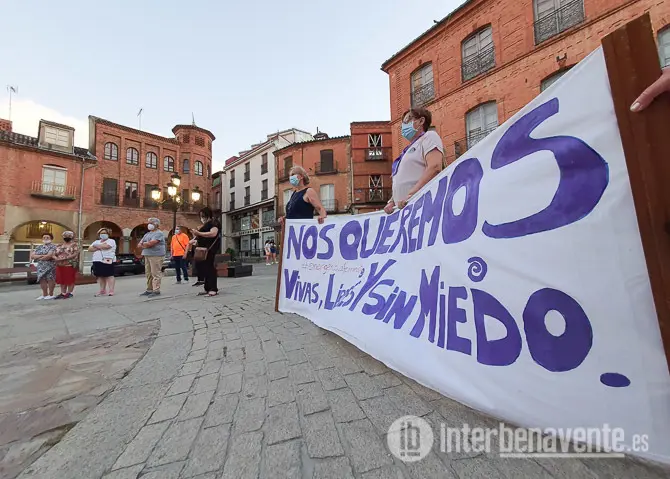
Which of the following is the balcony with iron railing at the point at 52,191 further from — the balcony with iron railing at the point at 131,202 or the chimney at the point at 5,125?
the chimney at the point at 5,125

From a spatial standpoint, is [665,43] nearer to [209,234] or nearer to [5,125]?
[209,234]

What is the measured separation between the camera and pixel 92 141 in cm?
2322

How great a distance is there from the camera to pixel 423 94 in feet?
47.1

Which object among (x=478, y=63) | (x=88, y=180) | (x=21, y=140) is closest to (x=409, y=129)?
(x=478, y=63)

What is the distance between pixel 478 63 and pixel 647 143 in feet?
47.0

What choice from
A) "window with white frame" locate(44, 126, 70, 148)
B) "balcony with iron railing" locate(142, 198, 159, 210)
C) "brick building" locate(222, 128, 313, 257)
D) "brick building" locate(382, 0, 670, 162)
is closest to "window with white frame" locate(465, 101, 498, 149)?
"brick building" locate(382, 0, 670, 162)

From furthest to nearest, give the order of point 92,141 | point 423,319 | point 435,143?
1. point 92,141
2. point 435,143
3. point 423,319

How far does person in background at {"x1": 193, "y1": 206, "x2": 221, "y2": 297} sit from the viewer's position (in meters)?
5.50

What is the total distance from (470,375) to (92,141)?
31.0m

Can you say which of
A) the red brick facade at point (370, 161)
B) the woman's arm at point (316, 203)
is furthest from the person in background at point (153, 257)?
the red brick facade at point (370, 161)

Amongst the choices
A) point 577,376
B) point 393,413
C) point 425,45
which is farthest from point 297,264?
point 425,45

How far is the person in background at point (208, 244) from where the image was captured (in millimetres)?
5500

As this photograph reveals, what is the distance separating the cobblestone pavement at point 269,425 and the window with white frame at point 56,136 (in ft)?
91.4

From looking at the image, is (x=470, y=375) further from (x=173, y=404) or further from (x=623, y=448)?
(x=173, y=404)
